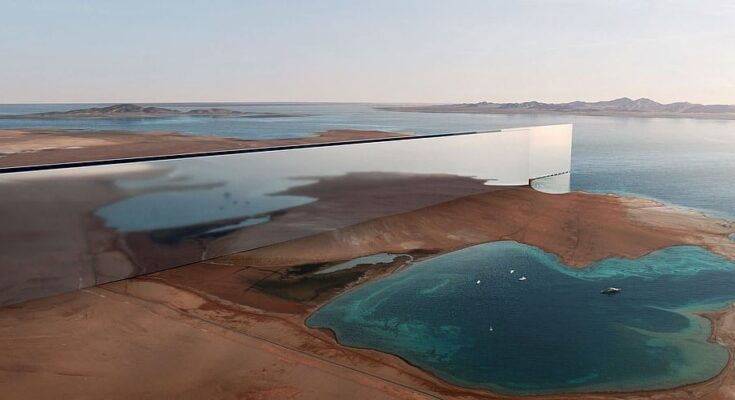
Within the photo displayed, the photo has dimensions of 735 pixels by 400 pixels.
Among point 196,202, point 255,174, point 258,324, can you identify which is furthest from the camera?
point 255,174

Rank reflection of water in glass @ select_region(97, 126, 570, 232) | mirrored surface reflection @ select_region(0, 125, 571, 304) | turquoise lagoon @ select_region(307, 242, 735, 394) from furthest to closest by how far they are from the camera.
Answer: reflection of water in glass @ select_region(97, 126, 570, 232), mirrored surface reflection @ select_region(0, 125, 571, 304), turquoise lagoon @ select_region(307, 242, 735, 394)

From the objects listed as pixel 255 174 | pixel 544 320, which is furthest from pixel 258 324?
pixel 544 320

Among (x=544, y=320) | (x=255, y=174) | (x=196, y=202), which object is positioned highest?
(x=255, y=174)

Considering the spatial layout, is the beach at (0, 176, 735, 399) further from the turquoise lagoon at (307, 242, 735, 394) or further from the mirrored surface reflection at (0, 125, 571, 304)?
the turquoise lagoon at (307, 242, 735, 394)

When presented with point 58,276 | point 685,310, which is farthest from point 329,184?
point 685,310

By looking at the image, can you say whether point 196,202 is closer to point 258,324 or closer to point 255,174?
point 255,174

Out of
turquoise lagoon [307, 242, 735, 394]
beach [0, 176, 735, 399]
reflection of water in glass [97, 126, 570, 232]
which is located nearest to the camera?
beach [0, 176, 735, 399]

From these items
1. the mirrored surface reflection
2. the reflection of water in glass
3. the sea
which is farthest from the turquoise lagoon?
the reflection of water in glass
